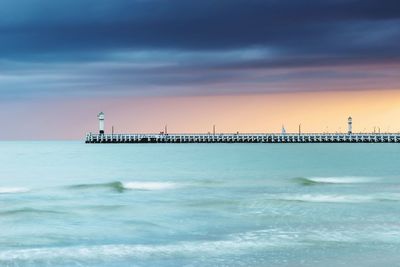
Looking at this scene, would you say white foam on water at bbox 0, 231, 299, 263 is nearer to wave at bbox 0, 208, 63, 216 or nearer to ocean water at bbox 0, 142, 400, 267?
ocean water at bbox 0, 142, 400, 267

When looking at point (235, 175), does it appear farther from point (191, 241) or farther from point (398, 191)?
point (191, 241)

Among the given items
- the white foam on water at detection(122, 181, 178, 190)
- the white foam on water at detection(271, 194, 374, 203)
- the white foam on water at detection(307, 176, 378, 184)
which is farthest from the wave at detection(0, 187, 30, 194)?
the white foam on water at detection(307, 176, 378, 184)

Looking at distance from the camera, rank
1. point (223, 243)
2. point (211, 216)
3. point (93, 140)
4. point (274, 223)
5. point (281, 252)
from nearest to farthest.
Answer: point (281, 252), point (223, 243), point (274, 223), point (211, 216), point (93, 140)

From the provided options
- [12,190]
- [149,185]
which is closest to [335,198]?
[149,185]

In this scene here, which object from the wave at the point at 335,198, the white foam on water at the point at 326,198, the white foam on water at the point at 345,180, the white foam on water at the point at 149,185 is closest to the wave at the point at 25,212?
the wave at the point at 335,198

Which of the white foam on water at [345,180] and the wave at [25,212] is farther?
the white foam on water at [345,180]

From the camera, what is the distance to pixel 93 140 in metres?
115

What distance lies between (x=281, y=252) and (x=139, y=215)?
6.52 metres

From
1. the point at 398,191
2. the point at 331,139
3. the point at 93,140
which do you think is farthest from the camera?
the point at 93,140

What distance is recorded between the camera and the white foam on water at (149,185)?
92.7 feet

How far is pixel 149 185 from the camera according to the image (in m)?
30.0

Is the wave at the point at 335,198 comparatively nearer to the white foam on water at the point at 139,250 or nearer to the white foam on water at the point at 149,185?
the white foam on water at the point at 149,185

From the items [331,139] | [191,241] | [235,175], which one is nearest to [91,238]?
[191,241]

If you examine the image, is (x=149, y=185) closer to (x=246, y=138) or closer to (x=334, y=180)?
(x=334, y=180)
